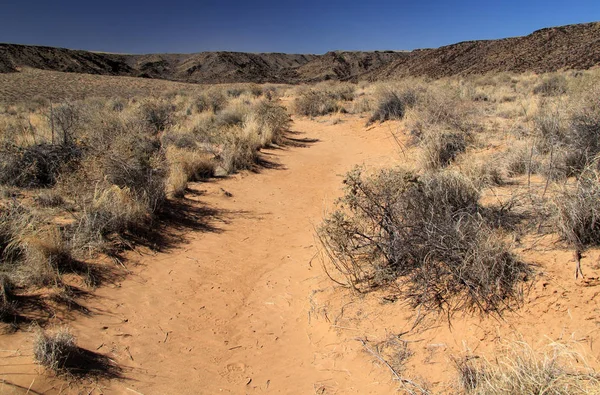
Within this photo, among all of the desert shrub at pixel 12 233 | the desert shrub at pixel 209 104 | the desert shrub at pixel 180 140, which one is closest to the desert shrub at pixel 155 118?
the desert shrub at pixel 180 140

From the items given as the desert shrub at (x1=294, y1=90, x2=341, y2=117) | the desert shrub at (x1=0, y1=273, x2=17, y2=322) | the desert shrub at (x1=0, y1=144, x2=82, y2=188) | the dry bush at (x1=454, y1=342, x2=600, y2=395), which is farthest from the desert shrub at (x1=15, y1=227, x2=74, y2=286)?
the desert shrub at (x1=294, y1=90, x2=341, y2=117)

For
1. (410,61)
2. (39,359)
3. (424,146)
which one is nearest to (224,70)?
(410,61)

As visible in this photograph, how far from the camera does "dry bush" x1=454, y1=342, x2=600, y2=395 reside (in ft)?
6.85

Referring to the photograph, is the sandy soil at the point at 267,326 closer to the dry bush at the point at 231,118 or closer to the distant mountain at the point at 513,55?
the dry bush at the point at 231,118

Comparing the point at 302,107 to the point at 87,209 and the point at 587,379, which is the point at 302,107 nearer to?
the point at 87,209

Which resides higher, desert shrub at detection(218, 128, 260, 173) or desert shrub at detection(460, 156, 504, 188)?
desert shrub at detection(460, 156, 504, 188)

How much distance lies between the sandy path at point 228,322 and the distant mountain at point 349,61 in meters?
27.2

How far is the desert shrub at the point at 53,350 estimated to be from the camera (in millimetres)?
2972

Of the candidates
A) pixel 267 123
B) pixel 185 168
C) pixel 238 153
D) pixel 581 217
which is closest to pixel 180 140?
pixel 238 153

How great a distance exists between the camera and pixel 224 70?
6994 centimetres

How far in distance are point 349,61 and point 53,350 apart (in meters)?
70.0

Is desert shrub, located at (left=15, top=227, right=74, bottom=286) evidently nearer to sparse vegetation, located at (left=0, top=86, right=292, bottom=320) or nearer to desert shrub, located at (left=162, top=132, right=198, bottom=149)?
sparse vegetation, located at (left=0, top=86, right=292, bottom=320)

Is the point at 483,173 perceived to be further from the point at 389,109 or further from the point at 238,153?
the point at 389,109

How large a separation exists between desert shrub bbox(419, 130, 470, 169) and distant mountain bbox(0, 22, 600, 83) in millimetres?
22451
